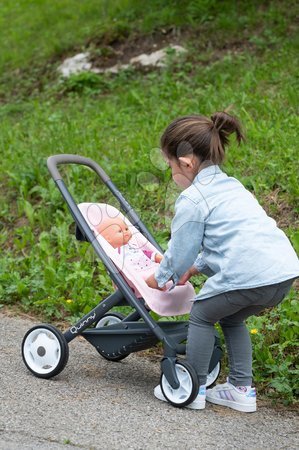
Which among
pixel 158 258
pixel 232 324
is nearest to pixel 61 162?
pixel 158 258

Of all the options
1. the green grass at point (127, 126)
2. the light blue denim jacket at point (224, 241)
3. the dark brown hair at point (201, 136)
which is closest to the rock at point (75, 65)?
the green grass at point (127, 126)

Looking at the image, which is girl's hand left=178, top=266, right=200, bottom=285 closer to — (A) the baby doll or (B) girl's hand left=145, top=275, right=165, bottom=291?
(B) girl's hand left=145, top=275, right=165, bottom=291

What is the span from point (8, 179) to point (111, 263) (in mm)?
3464

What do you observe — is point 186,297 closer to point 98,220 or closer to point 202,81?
point 98,220

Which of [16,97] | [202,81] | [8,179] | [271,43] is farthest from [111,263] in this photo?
[16,97]

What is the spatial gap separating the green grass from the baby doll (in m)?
0.59

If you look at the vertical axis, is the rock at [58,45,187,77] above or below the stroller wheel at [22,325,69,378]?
below

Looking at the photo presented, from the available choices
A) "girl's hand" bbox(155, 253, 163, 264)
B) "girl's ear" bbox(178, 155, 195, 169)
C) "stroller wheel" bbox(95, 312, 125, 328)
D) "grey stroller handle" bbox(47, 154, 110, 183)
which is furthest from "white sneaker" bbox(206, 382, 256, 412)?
"grey stroller handle" bbox(47, 154, 110, 183)

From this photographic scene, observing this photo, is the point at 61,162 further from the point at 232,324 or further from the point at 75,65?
the point at 75,65

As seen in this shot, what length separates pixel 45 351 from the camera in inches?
183

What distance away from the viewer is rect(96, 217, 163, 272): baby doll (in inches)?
186

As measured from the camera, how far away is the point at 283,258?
411 cm

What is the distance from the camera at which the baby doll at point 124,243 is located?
4.72 metres

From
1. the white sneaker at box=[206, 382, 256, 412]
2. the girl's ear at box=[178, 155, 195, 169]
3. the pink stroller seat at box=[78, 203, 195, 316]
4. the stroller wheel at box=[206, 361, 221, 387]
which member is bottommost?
the stroller wheel at box=[206, 361, 221, 387]
